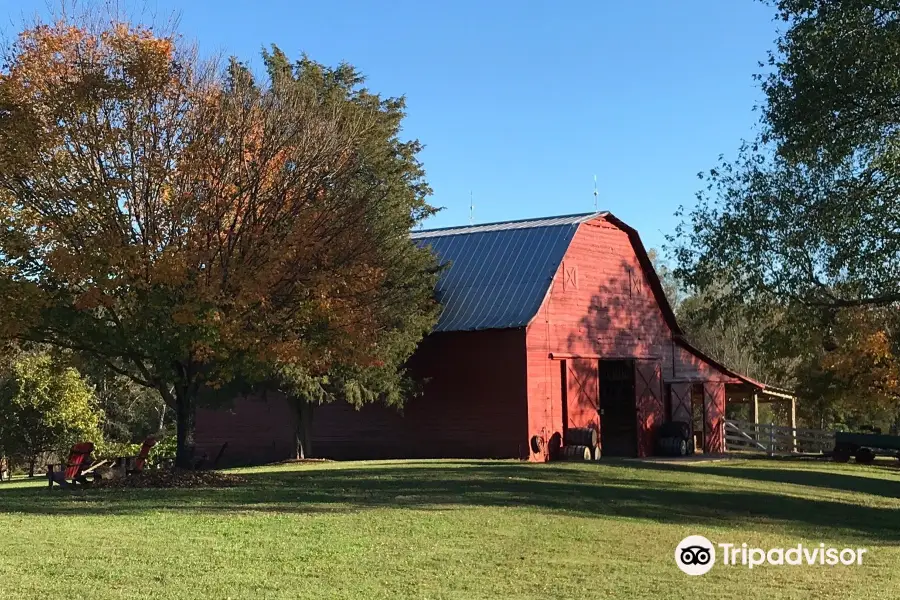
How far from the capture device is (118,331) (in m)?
17.4

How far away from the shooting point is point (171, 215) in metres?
16.9

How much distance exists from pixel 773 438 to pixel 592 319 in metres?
10.6

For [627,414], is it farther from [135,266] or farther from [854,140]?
[135,266]

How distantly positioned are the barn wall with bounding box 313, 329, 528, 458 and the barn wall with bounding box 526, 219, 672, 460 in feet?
1.84

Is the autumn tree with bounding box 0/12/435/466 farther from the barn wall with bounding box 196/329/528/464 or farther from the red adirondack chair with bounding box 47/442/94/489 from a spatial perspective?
the barn wall with bounding box 196/329/528/464

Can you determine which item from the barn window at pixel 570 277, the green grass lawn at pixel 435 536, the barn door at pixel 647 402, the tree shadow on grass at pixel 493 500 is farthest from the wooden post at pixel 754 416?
the tree shadow on grass at pixel 493 500

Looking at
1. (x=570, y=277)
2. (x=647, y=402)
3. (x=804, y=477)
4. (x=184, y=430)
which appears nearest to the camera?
(x=184, y=430)

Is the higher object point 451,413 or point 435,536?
point 451,413

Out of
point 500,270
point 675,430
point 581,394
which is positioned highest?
point 500,270

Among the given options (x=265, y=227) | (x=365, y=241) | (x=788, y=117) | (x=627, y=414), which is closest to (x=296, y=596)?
(x=265, y=227)

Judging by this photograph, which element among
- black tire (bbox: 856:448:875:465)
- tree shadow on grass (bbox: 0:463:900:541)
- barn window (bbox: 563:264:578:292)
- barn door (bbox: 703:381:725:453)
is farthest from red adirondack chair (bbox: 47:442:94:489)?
black tire (bbox: 856:448:875:465)

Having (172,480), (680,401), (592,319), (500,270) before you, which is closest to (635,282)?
(592,319)

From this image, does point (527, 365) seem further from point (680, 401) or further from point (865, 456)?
point (865, 456)

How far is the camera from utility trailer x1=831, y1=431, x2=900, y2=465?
31.3 meters
